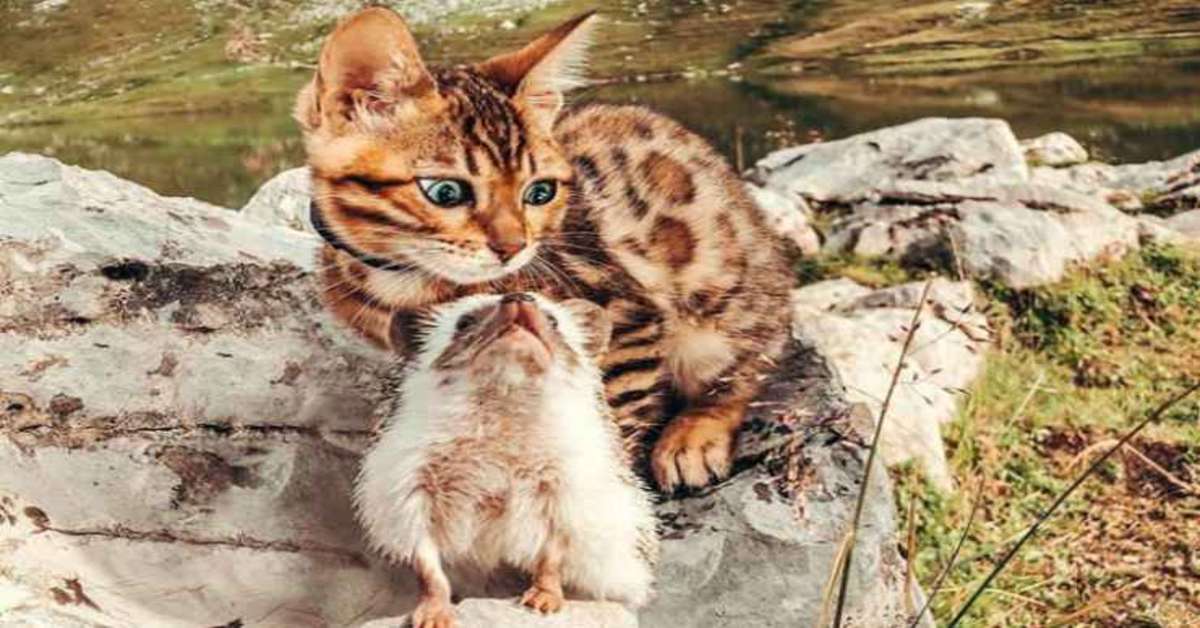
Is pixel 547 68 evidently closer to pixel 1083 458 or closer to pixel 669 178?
pixel 669 178

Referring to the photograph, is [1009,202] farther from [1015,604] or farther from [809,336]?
[809,336]

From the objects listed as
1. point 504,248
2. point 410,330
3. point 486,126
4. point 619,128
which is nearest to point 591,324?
point 504,248

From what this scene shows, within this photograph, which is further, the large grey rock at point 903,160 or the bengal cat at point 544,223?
the large grey rock at point 903,160

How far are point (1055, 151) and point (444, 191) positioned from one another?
8433 mm

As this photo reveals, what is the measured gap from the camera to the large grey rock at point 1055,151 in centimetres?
938

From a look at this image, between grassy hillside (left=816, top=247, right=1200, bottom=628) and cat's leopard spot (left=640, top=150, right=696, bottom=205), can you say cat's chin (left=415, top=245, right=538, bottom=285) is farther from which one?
grassy hillside (left=816, top=247, right=1200, bottom=628)

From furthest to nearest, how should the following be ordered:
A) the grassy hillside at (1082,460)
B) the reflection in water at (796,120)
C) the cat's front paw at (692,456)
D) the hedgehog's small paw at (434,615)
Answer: the reflection in water at (796,120) → the grassy hillside at (1082,460) → the cat's front paw at (692,456) → the hedgehog's small paw at (434,615)

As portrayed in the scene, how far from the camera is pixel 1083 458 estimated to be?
4535 millimetres

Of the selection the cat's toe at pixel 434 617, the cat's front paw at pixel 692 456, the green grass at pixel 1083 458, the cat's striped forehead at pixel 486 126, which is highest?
the cat's striped forehead at pixel 486 126

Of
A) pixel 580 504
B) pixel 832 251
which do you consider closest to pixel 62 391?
pixel 580 504

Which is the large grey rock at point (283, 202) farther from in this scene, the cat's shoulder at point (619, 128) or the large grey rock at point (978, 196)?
the large grey rock at point (978, 196)

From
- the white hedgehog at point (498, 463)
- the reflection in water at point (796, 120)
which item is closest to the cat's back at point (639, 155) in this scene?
the white hedgehog at point (498, 463)

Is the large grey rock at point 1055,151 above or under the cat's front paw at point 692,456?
under

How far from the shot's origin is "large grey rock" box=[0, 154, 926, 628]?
2367 millimetres
